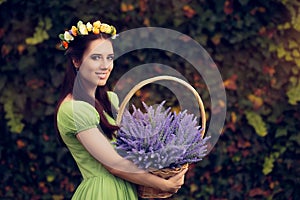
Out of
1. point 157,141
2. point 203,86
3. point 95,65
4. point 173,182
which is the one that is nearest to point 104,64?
point 95,65

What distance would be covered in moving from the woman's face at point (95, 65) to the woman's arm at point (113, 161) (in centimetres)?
23

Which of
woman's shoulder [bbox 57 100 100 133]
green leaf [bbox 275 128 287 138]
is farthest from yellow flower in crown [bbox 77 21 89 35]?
green leaf [bbox 275 128 287 138]

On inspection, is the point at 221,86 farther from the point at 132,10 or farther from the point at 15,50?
the point at 15,50

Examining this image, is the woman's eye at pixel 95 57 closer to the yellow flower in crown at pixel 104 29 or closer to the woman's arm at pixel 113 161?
the yellow flower in crown at pixel 104 29

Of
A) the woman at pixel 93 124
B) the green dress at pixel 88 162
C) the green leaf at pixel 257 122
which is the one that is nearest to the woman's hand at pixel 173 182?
the woman at pixel 93 124

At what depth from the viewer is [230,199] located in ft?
15.5

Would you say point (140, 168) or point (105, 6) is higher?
point (105, 6)

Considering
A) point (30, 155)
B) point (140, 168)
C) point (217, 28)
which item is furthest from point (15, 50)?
point (140, 168)

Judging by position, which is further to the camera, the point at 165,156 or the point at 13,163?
the point at 13,163

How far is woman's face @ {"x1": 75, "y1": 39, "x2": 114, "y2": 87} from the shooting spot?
2.74m

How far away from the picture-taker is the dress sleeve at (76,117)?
2.63 m

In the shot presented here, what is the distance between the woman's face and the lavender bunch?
0.67 feet

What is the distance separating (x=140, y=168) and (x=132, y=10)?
2122 millimetres

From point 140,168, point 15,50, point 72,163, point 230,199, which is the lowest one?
point 230,199
